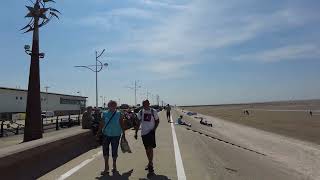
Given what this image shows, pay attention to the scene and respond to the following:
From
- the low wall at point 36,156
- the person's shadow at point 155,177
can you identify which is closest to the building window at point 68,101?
the low wall at point 36,156

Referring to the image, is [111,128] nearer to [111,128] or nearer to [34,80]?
[111,128]

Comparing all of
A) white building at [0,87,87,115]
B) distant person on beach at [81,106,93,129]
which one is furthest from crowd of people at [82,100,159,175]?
white building at [0,87,87,115]

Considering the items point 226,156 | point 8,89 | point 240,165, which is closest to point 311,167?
point 226,156

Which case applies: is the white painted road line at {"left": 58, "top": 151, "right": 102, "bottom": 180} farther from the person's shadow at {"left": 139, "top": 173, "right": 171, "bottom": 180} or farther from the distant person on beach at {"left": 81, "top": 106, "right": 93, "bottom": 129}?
the distant person on beach at {"left": 81, "top": 106, "right": 93, "bottom": 129}

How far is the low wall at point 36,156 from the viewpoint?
9.45 metres

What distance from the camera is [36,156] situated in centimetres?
1112

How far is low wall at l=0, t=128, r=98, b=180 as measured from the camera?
31.0 feet

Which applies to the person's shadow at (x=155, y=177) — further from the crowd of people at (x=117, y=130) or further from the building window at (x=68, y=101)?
the building window at (x=68, y=101)

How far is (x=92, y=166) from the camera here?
13.2 m

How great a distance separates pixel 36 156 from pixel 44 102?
96604mm

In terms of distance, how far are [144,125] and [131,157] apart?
3581 millimetres

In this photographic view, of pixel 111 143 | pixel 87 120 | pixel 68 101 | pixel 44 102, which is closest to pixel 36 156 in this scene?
pixel 111 143

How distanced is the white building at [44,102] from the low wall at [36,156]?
70.8 metres

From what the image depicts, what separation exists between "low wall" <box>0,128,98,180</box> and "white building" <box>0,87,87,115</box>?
70.8m
